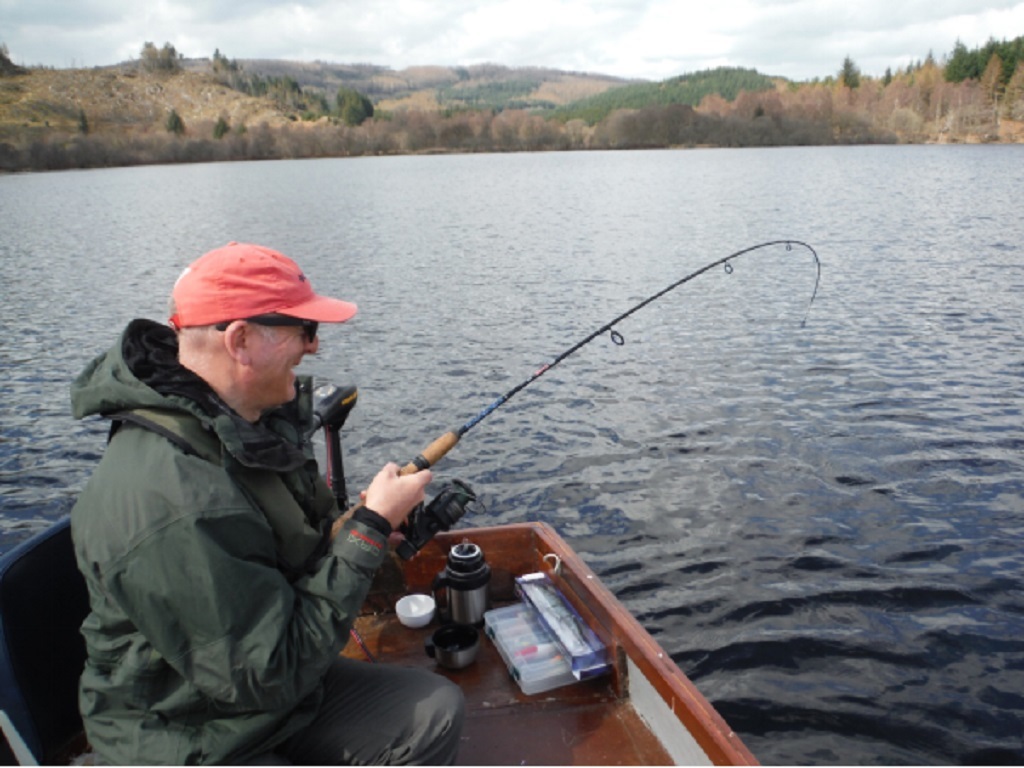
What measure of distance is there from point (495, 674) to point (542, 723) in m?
0.45

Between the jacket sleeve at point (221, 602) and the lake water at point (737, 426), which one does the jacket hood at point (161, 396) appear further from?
the lake water at point (737, 426)

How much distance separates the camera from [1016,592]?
6461 mm

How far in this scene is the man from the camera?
2207 millimetres

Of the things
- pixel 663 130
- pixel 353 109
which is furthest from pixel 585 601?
pixel 353 109

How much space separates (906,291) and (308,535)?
16496mm

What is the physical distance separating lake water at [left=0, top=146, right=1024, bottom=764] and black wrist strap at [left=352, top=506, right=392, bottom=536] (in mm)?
3606

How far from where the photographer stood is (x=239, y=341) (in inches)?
101

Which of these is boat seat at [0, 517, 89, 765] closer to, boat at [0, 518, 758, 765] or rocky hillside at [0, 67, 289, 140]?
boat at [0, 518, 758, 765]

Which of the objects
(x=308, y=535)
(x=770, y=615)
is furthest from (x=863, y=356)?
(x=308, y=535)

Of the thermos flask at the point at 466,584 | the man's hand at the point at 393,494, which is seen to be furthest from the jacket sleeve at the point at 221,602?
the thermos flask at the point at 466,584

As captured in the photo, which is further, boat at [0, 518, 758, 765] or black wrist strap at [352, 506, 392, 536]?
boat at [0, 518, 758, 765]

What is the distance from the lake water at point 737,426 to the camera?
5.81m

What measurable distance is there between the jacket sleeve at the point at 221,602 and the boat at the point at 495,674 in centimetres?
86

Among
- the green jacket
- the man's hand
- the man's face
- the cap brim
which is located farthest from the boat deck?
the cap brim
